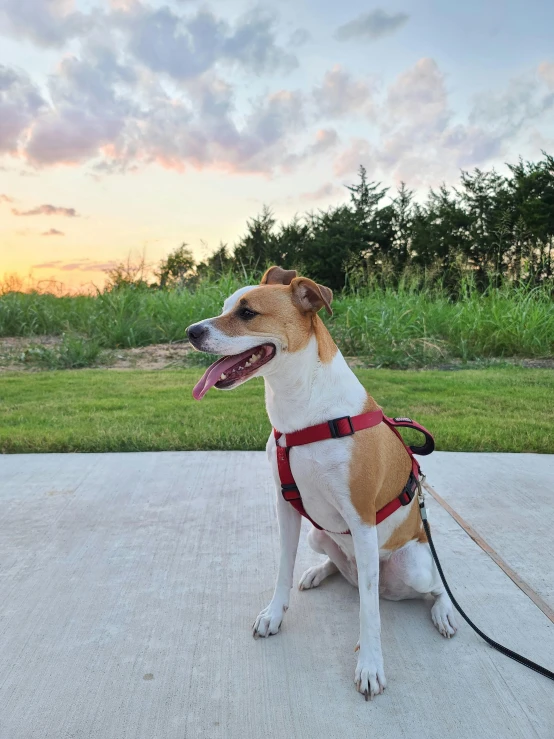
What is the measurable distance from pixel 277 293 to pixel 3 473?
280cm

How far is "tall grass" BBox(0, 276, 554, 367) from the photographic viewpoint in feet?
31.2

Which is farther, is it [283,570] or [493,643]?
[283,570]

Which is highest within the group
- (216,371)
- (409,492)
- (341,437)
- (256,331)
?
(256,331)

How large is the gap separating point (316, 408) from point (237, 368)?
322mm

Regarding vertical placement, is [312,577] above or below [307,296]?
below

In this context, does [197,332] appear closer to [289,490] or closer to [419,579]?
[289,490]

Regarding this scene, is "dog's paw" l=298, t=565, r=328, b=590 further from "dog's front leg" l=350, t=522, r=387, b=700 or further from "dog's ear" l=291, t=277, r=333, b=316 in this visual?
"dog's ear" l=291, t=277, r=333, b=316

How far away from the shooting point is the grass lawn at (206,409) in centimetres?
509

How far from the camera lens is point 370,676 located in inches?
86.0

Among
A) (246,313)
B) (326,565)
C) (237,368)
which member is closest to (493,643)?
(326,565)

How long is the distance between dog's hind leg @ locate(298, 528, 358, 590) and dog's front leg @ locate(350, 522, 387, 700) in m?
0.40

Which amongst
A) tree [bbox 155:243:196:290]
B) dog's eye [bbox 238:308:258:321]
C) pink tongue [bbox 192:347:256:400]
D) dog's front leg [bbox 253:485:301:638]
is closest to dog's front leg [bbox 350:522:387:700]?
dog's front leg [bbox 253:485:301:638]

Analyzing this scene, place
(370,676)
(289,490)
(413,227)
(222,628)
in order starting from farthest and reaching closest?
(413,227) → (222,628) → (289,490) → (370,676)

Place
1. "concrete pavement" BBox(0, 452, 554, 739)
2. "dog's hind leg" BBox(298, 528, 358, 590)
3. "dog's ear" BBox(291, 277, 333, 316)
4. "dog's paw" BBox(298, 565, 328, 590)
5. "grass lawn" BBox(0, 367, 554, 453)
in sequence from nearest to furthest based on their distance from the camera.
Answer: "concrete pavement" BBox(0, 452, 554, 739) → "dog's ear" BBox(291, 277, 333, 316) → "dog's hind leg" BBox(298, 528, 358, 590) → "dog's paw" BBox(298, 565, 328, 590) → "grass lawn" BBox(0, 367, 554, 453)
